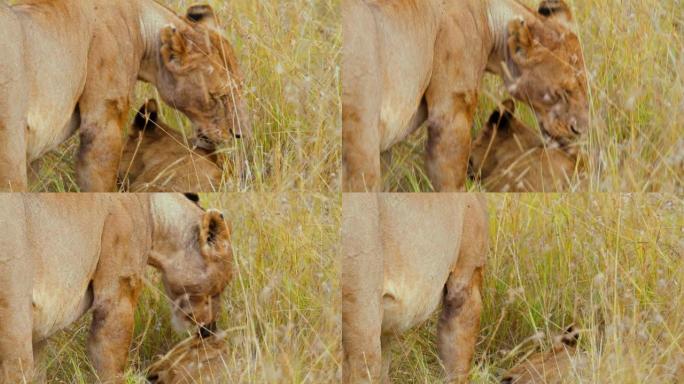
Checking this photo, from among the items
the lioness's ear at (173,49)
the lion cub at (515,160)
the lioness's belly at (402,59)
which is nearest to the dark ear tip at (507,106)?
the lion cub at (515,160)

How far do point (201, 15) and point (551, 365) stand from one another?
60.6 inches

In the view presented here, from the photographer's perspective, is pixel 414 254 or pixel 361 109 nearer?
pixel 361 109

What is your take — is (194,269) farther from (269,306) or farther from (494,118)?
(494,118)

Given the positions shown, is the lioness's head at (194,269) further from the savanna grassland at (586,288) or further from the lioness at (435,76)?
the savanna grassland at (586,288)

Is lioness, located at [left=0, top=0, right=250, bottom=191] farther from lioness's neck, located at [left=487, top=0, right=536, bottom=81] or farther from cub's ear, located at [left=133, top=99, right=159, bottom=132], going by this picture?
lioness's neck, located at [left=487, top=0, right=536, bottom=81]

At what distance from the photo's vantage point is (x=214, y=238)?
15.8ft

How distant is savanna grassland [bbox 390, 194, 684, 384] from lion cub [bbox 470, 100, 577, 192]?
0.10 m

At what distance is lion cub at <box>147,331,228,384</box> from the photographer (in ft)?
15.6

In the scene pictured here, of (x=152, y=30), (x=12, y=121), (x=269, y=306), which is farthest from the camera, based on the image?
(x=269, y=306)

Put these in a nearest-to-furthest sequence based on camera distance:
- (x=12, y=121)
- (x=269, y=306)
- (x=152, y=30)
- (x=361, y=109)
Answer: (x=12, y=121) < (x=361, y=109) < (x=152, y=30) < (x=269, y=306)

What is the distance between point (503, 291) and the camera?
4809 millimetres

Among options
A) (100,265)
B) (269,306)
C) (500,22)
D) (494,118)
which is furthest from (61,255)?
(500,22)

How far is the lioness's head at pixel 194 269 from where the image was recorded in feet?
15.8

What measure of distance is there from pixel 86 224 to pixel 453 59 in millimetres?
1216
